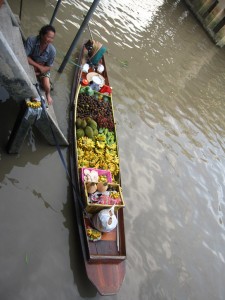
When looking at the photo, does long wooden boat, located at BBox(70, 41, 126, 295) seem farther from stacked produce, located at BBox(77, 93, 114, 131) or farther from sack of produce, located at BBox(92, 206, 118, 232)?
stacked produce, located at BBox(77, 93, 114, 131)

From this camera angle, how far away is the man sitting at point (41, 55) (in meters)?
7.49

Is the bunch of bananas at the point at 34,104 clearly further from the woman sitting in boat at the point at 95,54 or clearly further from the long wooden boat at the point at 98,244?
the woman sitting in boat at the point at 95,54

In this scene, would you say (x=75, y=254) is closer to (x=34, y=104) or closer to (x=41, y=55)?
(x=34, y=104)

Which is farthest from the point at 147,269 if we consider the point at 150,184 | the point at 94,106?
A: the point at 94,106

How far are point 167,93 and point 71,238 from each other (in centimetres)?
828

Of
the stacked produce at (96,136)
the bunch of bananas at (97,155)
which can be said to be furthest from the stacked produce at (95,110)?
the bunch of bananas at (97,155)

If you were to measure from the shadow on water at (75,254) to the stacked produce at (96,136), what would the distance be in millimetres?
1069

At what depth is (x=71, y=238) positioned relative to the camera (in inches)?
257

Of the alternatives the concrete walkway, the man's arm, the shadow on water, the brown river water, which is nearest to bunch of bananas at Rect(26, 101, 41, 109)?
the concrete walkway

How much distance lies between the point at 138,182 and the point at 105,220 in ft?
8.43

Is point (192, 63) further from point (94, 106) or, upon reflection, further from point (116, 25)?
point (94, 106)

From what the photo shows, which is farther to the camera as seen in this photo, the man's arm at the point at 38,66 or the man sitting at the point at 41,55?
the man's arm at the point at 38,66

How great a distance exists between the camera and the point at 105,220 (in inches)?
242

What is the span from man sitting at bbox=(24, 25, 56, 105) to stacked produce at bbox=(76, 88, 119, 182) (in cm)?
110
